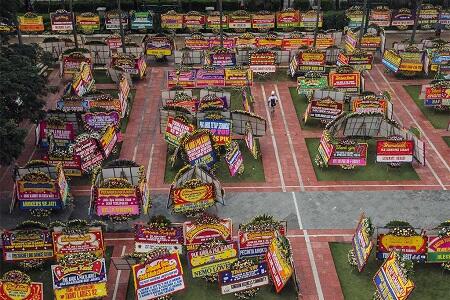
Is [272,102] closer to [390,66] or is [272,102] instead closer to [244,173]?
[244,173]

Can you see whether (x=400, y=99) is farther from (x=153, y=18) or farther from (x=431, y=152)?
(x=153, y=18)

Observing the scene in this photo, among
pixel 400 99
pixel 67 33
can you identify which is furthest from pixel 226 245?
pixel 67 33

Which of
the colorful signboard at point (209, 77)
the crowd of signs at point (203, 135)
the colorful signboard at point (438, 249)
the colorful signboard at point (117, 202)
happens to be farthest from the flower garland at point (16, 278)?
the colorful signboard at point (209, 77)

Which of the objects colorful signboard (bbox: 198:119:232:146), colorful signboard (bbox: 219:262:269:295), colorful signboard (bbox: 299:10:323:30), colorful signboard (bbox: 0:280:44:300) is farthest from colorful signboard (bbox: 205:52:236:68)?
colorful signboard (bbox: 0:280:44:300)

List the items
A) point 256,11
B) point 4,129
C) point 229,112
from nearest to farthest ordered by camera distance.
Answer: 1. point 4,129
2. point 229,112
3. point 256,11

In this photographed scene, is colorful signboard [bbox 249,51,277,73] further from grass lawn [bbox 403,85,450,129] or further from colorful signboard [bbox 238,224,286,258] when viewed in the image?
colorful signboard [bbox 238,224,286,258]

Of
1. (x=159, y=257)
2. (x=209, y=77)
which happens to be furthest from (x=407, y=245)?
(x=209, y=77)
